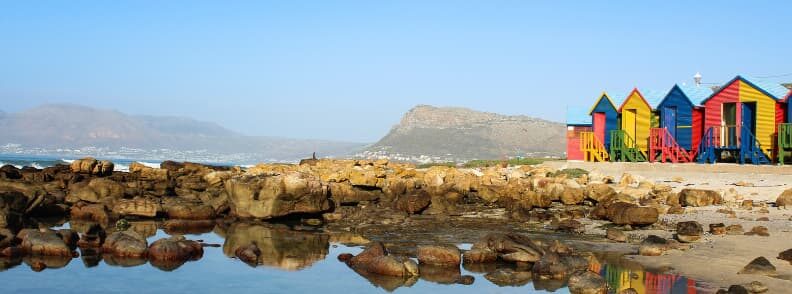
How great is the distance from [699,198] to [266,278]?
12.4m

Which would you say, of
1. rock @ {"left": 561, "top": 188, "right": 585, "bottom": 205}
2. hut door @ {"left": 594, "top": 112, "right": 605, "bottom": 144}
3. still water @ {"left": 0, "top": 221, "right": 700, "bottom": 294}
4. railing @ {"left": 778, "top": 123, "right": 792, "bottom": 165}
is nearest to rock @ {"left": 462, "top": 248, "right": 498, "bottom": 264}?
still water @ {"left": 0, "top": 221, "right": 700, "bottom": 294}

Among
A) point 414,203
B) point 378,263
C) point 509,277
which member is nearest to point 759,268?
point 509,277

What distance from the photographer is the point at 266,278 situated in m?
12.9

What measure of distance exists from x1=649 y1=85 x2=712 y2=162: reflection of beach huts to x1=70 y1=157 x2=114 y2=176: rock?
852 inches

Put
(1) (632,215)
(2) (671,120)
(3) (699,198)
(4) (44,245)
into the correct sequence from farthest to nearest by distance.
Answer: (2) (671,120) < (3) (699,198) < (1) (632,215) < (4) (44,245)

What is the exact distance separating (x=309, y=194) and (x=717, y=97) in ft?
54.5

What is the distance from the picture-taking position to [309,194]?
21172mm

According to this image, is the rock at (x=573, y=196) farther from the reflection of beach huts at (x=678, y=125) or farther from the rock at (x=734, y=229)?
the reflection of beach huts at (x=678, y=125)

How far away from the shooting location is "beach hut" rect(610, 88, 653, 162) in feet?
109

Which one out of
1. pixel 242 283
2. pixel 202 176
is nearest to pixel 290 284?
pixel 242 283

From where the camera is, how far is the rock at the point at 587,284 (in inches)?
433

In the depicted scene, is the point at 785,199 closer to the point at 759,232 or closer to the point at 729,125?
the point at 759,232

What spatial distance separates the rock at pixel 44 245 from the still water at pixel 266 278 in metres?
0.33

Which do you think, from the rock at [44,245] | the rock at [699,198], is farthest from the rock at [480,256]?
the rock at [699,198]
